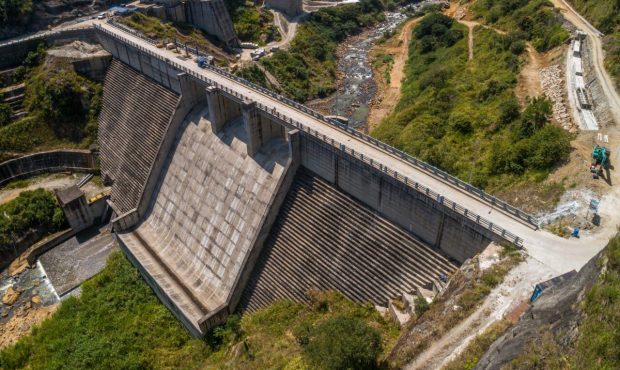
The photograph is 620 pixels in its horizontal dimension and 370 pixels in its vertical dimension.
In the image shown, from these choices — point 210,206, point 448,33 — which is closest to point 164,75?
point 210,206

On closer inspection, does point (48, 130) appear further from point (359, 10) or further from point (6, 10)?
point (359, 10)

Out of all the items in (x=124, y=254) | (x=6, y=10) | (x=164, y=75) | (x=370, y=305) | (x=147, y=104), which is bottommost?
(x=124, y=254)

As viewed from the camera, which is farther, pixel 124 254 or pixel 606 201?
pixel 124 254

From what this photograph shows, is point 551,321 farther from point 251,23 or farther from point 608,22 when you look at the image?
point 251,23

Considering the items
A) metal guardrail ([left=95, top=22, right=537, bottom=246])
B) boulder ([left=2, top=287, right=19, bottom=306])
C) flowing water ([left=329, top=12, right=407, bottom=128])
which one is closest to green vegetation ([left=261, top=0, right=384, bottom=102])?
flowing water ([left=329, top=12, right=407, bottom=128])

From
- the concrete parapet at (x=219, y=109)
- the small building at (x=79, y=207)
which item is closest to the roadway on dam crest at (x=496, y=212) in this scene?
the concrete parapet at (x=219, y=109)

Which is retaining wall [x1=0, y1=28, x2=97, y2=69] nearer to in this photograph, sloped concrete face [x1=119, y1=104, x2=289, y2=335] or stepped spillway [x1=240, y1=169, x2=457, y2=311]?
sloped concrete face [x1=119, y1=104, x2=289, y2=335]

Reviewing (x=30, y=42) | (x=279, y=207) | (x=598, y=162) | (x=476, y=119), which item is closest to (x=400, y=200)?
(x=279, y=207)

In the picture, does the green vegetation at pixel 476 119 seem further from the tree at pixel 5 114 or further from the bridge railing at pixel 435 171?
the tree at pixel 5 114
